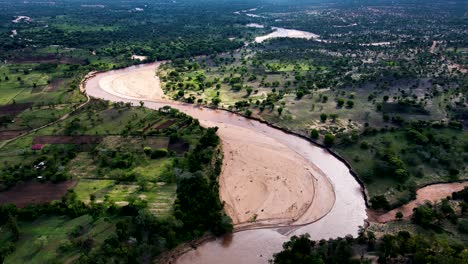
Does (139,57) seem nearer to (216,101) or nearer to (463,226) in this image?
(216,101)

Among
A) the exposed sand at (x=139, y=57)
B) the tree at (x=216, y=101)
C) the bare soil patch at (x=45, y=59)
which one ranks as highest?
the bare soil patch at (x=45, y=59)

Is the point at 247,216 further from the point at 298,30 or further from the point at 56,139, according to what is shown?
the point at 298,30

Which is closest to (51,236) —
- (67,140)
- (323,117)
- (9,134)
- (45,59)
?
(67,140)

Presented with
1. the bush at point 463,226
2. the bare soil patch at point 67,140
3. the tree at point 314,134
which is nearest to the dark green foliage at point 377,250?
the bush at point 463,226

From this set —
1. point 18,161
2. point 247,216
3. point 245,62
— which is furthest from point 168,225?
point 245,62

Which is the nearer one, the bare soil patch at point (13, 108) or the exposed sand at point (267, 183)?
the exposed sand at point (267, 183)

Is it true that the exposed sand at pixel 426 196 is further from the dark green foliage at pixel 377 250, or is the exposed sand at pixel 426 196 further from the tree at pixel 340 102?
the tree at pixel 340 102
